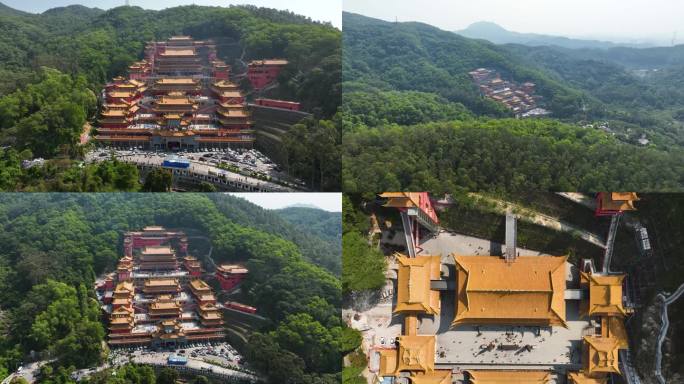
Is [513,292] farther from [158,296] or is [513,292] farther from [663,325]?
[158,296]

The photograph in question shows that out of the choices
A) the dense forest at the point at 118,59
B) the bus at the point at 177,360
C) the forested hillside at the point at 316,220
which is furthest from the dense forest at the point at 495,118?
the bus at the point at 177,360

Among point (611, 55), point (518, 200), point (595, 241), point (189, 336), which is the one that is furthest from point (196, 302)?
point (611, 55)

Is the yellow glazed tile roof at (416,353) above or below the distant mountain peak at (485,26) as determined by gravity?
below

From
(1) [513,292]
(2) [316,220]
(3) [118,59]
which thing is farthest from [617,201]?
(3) [118,59]

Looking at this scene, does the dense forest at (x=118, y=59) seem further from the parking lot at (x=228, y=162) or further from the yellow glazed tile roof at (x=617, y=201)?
the yellow glazed tile roof at (x=617, y=201)

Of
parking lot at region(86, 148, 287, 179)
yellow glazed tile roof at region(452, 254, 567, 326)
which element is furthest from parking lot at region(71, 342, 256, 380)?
Result: yellow glazed tile roof at region(452, 254, 567, 326)

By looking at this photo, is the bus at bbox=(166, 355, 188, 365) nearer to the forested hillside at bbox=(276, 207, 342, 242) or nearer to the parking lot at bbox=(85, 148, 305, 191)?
the forested hillside at bbox=(276, 207, 342, 242)

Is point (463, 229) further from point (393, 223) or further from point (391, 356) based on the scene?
point (391, 356)
